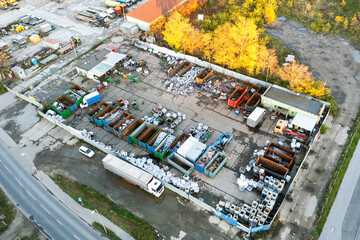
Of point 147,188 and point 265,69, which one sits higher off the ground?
point 265,69

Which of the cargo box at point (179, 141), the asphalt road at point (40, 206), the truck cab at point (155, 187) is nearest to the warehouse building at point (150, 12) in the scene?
the cargo box at point (179, 141)

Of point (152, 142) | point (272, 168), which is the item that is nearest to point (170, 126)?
point (152, 142)

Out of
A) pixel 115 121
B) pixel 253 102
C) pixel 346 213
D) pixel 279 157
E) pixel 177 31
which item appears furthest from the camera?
pixel 177 31

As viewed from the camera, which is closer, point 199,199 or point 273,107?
point 199,199

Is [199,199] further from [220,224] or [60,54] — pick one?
[60,54]

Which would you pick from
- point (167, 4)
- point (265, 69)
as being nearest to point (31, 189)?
point (265, 69)

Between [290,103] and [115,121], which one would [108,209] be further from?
[290,103]
